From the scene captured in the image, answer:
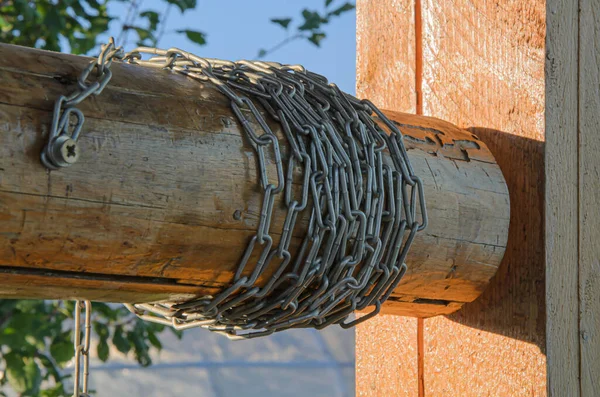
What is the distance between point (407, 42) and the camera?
1193mm

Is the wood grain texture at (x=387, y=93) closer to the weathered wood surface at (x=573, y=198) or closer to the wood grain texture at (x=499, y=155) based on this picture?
the wood grain texture at (x=499, y=155)

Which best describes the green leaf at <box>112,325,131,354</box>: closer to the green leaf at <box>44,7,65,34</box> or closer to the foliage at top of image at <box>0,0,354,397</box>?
the foliage at top of image at <box>0,0,354,397</box>

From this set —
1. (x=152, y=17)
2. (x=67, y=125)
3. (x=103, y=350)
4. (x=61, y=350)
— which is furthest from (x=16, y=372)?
(x=67, y=125)

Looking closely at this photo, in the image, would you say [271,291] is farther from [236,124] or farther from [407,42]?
[407,42]

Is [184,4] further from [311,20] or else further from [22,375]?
[22,375]

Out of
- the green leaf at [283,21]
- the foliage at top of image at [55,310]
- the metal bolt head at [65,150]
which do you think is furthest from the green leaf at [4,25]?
the metal bolt head at [65,150]

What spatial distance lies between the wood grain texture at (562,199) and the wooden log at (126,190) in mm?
369

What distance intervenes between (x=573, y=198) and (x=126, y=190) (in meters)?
0.59

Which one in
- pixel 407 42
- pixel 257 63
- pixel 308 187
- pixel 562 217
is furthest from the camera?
pixel 407 42

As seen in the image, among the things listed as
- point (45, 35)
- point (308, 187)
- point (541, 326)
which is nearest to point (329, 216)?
point (308, 187)

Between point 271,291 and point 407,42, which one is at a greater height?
point 407,42

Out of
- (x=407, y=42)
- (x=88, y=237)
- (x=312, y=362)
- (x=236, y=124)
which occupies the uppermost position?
(x=407, y=42)

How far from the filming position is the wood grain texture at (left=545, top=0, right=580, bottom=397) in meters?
0.99

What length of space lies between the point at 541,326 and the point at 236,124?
463 mm
